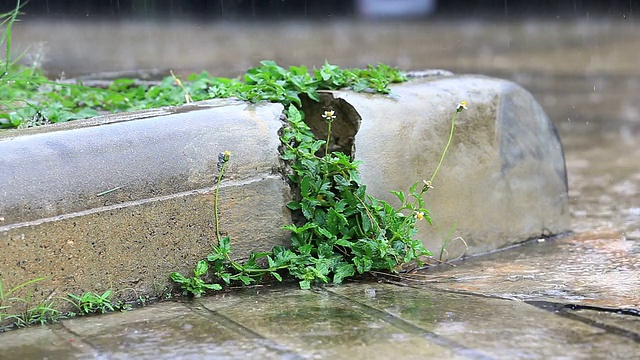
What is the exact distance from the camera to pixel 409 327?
97.3 inches

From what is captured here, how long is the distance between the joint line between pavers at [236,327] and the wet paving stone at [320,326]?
1cm

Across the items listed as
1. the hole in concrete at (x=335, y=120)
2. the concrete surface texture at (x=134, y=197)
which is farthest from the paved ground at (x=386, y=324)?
the hole in concrete at (x=335, y=120)

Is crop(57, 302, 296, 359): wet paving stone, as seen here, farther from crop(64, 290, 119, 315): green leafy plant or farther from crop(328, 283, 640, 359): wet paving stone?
crop(328, 283, 640, 359): wet paving stone

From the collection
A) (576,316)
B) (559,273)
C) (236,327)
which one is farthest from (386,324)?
(559,273)

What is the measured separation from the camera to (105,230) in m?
2.73

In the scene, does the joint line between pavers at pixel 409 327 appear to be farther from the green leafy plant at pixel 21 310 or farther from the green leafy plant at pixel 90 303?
the green leafy plant at pixel 21 310

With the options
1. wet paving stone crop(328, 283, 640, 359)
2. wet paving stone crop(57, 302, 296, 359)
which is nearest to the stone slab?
wet paving stone crop(328, 283, 640, 359)

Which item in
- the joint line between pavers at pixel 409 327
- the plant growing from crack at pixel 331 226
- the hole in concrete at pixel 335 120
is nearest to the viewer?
the joint line between pavers at pixel 409 327

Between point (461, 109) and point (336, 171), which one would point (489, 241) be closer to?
point (461, 109)

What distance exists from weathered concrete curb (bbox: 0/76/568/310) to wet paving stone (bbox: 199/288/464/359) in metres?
0.25

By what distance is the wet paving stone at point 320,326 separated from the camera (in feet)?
7.47

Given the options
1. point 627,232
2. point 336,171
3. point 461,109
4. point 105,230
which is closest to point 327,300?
point 336,171

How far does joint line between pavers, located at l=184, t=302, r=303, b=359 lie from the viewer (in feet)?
7.56

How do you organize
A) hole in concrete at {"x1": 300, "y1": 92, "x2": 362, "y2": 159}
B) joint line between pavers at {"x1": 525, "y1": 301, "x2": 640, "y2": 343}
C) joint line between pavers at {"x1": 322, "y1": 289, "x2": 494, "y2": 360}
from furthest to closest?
hole in concrete at {"x1": 300, "y1": 92, "x2": 362, "y2": 159} → joint line between pavers at {"x1": 525, "y1": 301, "x2": 640, "y2": 343} → joint line between pavers at {"x1": 322, "y1": 289, "x2": 494, "y2": 360}
